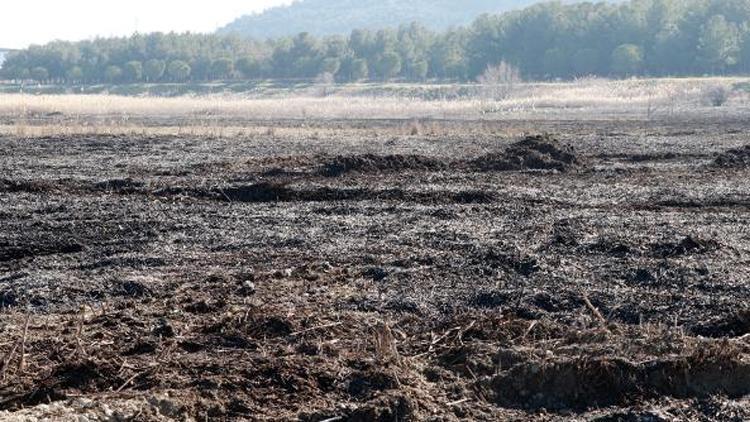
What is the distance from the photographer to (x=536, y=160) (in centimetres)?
2508

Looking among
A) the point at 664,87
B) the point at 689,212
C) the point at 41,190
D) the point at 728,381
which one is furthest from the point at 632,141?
the point at 664,87

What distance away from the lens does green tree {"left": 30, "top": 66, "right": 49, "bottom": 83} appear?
126750 mm

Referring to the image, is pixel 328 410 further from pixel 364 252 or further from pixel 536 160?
pixel 536 160

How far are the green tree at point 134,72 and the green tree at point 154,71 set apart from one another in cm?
86

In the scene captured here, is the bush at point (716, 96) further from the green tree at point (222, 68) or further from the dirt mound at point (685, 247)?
the green tree at point (222, 68)

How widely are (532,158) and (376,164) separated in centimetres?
356

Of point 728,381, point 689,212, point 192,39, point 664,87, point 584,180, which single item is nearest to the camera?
point 728,381

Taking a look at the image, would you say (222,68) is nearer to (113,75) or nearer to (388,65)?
(113,75)

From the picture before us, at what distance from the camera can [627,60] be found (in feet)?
338

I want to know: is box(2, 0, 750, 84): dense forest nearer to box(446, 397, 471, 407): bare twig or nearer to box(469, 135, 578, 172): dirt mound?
box(469, 135, 578, 172): dirt mound

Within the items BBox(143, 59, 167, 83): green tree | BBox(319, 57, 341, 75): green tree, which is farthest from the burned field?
BBox(143, 59, 167, 83): green tree

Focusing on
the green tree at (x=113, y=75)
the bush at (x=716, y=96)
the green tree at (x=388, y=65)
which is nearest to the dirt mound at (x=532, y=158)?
the bush at (x=716, y=96)

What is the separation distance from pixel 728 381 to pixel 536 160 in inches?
671

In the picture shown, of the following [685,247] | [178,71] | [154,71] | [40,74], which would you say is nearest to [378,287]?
[685,247]
